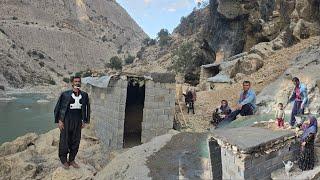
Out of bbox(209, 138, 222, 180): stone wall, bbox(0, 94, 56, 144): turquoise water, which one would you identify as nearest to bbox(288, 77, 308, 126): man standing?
bbox(209, 138, 222, 180): stone wall

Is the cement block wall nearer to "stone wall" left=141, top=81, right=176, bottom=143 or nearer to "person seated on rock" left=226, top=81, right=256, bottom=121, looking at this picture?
"person seated on rock" left=226, top=81, right=256, bottom=121

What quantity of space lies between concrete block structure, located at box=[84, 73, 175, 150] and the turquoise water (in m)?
22.4

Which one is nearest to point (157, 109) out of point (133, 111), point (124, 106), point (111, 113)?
point (124, 106)

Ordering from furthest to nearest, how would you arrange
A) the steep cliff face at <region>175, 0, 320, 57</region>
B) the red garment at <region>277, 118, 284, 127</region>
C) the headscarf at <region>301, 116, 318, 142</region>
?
1. the steep cliff face at <region>175, 0, 320, 57</region>
2. the red garment at <region>277, 118, 284, 127</region>
3. the headscarf at <region>301, 116, 318, 142</region>

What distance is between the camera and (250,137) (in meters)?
6.56

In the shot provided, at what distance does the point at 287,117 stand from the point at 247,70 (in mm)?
16407

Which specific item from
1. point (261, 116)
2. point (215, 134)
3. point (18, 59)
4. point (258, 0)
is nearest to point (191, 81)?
point (258, 0)

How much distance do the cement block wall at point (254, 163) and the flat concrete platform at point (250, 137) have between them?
0.14 meters

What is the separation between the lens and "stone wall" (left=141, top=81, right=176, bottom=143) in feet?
43.2

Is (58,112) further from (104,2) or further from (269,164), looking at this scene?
(104,2)

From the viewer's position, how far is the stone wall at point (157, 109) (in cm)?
1318

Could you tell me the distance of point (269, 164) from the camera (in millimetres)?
6398

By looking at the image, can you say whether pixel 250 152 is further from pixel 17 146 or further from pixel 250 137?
pixel 17 146

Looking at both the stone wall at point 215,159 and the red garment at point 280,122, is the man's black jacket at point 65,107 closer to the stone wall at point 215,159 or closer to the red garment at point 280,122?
the stone wall at point 215,159
